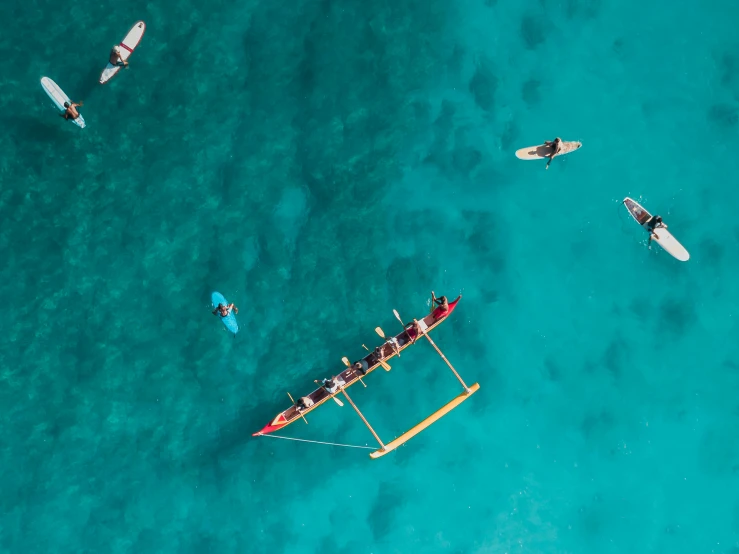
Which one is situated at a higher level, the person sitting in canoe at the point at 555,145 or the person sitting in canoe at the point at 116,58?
the person sitting in canoe at the point at 116,58

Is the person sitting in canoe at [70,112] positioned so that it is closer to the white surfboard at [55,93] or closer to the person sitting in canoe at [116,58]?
the white surfboard at [55,93]

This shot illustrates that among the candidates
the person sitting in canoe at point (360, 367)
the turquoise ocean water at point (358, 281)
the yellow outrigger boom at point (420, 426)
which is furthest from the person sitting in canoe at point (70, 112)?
the yellow outrigger boom at point (420, 426)

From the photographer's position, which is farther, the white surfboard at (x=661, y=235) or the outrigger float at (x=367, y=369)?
the white surfboard at (x=661, y=235)

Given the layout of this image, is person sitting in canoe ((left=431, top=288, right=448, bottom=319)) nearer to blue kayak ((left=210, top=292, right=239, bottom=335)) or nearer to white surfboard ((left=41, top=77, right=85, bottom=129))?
blue kayak ((left=210, top=292, right=239, bottom=335))

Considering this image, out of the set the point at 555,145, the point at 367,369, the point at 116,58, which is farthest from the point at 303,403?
the point at 116,58

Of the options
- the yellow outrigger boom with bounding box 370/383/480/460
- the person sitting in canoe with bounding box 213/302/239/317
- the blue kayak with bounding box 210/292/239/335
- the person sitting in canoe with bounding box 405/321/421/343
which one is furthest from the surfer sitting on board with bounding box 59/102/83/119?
the yellow outrigger boom with bounding box 370/383/480/460

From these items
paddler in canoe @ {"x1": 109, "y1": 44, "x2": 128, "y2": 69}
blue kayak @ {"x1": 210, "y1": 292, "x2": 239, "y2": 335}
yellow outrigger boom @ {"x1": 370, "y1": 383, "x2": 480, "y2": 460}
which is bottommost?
yellow outrigger boom @ {"x1": 370, "y1": 383, "x2": 480, "y2": 460}

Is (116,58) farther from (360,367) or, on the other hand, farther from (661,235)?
(661,235)
